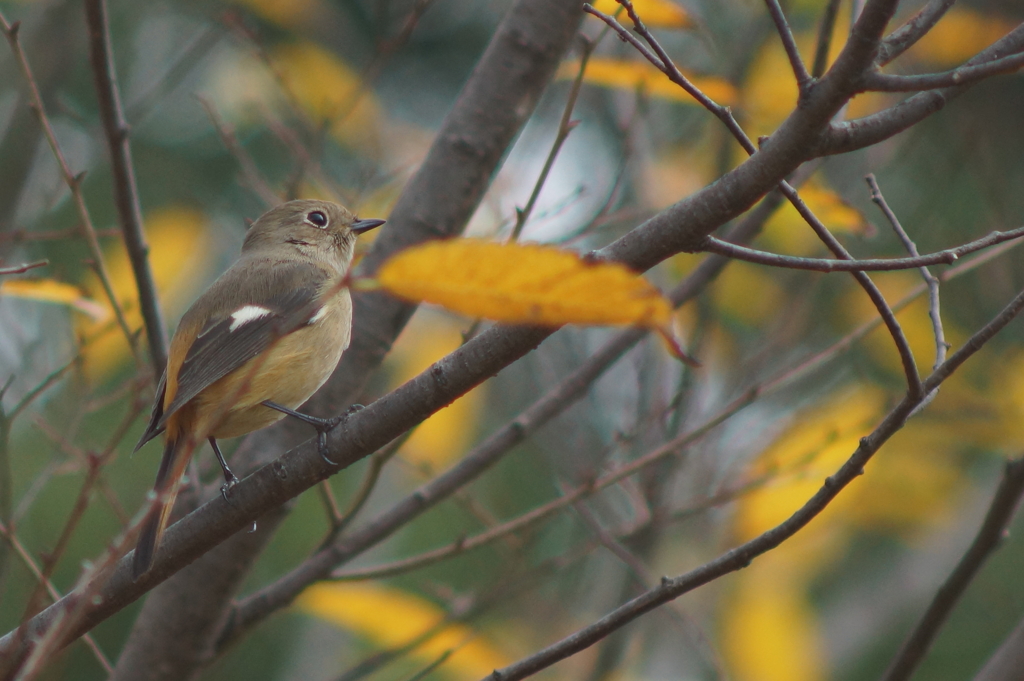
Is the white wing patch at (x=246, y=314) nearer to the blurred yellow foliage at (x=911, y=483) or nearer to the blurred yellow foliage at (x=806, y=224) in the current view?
the blurred yellow foliage at (x=806, y=224)

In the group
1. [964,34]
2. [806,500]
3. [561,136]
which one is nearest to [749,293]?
[964,34]

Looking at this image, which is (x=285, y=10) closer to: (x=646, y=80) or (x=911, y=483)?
(x=646, y=80)

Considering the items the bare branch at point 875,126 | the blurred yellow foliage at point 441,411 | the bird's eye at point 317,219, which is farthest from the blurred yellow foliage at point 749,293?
the bare branch at point 875,126

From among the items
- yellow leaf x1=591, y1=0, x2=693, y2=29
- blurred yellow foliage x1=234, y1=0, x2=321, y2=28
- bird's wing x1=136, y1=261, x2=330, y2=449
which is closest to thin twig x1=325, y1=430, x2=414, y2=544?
bird's wing x1=136, y1=261, x2=330, y2=449

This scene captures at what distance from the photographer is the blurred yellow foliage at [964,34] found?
4520mm

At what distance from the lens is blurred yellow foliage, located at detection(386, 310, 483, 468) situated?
4891mm

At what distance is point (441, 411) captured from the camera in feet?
14.2

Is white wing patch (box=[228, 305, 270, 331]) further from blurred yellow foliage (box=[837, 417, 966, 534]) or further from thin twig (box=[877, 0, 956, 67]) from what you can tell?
blurred yellow foliage (box=[837, 417, 966, 534])

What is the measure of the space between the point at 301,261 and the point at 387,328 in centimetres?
79

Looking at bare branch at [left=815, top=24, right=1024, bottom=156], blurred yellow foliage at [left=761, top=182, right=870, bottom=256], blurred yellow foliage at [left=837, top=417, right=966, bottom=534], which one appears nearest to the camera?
bare branch at [left=815, top=24, right=1024, bottom=156]

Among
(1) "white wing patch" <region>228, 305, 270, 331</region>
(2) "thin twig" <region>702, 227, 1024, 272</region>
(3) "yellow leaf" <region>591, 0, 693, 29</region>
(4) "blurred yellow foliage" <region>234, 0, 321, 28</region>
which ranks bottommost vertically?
(2) "thin twig" <region>702, 227, 1024, 272</region>

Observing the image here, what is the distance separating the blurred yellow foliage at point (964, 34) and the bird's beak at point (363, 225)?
108 inches

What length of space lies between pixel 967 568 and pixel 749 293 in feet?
11.5

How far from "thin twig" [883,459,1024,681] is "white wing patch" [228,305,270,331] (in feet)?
7.29
